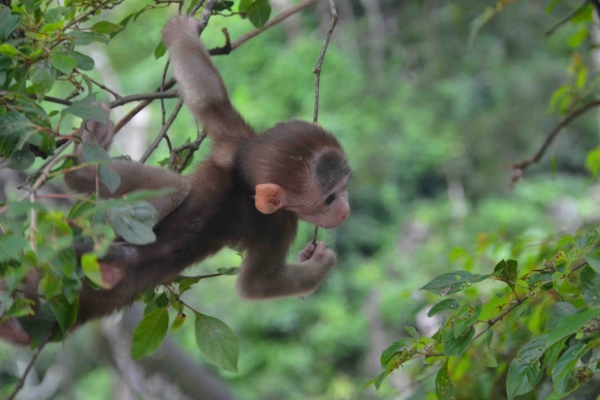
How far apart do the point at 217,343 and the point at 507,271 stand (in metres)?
0.75

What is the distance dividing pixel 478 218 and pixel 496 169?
136cm

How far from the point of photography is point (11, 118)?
1453 millimetres

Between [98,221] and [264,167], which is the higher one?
[98,221]

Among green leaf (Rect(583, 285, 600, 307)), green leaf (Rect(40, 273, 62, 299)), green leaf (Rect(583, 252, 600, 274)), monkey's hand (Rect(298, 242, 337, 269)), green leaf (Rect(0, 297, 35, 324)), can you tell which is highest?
green leaf (Rect(583, 252, 600, 274))

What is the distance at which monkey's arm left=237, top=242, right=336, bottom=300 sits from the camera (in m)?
2.21

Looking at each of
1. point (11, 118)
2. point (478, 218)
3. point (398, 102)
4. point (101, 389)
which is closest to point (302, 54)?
point (398, 102)

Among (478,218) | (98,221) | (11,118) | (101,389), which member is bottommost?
(101,389)

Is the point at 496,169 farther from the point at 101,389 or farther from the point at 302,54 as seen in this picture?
the point at 101,389

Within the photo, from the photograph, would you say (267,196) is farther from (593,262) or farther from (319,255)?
(593,262)

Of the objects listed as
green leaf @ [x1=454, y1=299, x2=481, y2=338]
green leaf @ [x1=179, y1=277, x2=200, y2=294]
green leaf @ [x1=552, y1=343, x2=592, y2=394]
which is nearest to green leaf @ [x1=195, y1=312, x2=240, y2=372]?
green leaf @ [x1=179, y1=277, x2=200, y2=294]

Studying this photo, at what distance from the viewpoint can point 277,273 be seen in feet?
7.45

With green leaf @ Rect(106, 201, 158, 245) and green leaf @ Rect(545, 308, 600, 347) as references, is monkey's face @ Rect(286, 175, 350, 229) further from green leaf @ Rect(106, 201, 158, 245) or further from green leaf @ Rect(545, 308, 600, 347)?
green leaf @ Rect(545, 308, 600, 347)

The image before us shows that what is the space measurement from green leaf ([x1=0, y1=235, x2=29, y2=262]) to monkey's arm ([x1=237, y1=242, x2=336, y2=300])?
1.15 metres

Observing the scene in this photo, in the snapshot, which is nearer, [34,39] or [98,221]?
[98,221]
